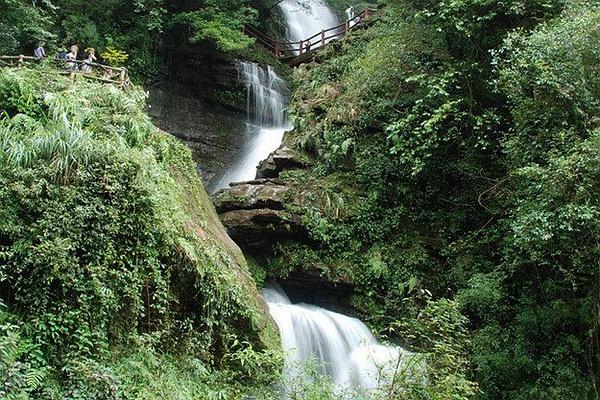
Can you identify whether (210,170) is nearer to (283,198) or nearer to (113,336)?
(283,198)

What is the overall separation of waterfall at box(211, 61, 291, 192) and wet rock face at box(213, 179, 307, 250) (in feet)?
10.9

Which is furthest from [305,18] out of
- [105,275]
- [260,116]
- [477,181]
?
[105,275]

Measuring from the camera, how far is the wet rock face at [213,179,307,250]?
13.7m

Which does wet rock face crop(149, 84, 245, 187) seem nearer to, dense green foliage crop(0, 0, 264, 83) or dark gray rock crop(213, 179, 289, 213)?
dense green foliage crop(0, 0, 264, 83)

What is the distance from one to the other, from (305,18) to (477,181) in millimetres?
17403

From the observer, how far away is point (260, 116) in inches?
807

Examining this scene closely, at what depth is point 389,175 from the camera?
14836 mm

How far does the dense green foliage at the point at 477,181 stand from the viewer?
9.89m

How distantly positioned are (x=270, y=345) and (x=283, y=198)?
5.75 m

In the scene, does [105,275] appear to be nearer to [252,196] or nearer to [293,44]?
[252,196]

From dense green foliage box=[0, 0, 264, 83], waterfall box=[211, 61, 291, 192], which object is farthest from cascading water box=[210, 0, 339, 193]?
dense green foliage box=[0, 0, 264, 83]

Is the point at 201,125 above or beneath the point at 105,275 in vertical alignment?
above

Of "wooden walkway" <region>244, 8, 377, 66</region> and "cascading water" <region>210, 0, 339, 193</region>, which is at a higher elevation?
"wooden walkway" <region>244, 8, 377, 66</region>

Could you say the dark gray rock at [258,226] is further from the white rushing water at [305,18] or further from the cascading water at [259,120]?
the white rushing water at [305,18]
